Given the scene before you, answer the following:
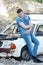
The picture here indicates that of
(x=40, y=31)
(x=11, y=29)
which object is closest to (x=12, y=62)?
(x=11, y=29)

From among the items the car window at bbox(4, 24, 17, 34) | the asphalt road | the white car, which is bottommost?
the asphalt road

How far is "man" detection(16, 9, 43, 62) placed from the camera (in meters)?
13.9

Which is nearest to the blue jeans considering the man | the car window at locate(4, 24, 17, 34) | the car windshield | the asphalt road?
the man

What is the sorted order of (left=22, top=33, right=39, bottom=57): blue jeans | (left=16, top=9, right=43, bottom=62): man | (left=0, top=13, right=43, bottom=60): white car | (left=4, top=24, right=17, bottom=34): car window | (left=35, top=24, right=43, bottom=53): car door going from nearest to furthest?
(left=16, top=9, right=43, bottom=62): man < (left=22, top=33, right=39, bottom=57): blue jeans < (left=0, top=13, right=43, bottom=60): white car < (left=35, top=24, right=43, bottom=53): car door < (left=4, top=24, right=17, bottom=34): car window

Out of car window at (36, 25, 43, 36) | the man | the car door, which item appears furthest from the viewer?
car window at (36, 25, 43, 36)

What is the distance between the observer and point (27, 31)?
46.1 feet

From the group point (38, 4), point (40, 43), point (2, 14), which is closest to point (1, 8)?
point (2, 14)

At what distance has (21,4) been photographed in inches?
1083

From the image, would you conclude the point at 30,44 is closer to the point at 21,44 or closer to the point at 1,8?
the point at 21,44

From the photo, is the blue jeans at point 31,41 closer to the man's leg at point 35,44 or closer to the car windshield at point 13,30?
the man's leg at point 35,44

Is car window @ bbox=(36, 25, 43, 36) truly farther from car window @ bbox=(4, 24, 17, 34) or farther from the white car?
car window @ bbox=(4, 24, 17, 34)

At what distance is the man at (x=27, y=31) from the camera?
1394cm

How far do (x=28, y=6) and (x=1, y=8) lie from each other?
2.02 m

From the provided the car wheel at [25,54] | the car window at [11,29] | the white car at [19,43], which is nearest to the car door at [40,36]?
the white car at [19,43]
